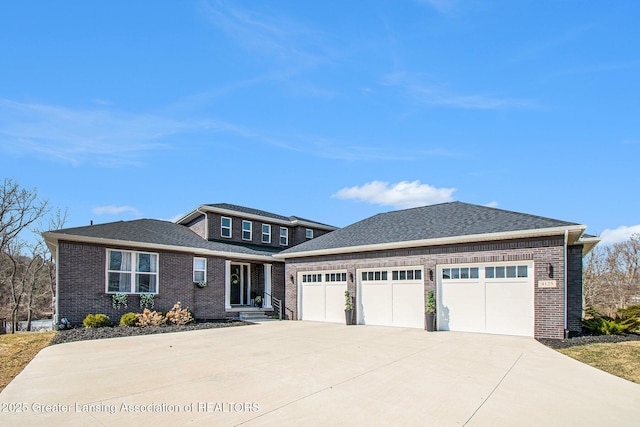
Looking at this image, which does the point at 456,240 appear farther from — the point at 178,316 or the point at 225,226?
the point at 225,226

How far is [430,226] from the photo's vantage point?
15.7 m

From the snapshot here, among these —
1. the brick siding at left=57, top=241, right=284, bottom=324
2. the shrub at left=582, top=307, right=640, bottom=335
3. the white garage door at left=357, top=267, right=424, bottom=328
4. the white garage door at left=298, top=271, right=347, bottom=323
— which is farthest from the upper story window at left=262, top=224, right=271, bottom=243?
the shrub at left=582, top=307, right=640, bottom=335

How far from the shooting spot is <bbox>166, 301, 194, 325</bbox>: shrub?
1581 cm

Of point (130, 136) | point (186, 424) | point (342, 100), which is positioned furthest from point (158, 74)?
point (186, 424)

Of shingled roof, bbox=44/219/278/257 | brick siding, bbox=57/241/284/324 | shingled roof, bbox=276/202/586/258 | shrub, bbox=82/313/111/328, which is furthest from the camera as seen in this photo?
shingled roof, bbox=44/219/278/257

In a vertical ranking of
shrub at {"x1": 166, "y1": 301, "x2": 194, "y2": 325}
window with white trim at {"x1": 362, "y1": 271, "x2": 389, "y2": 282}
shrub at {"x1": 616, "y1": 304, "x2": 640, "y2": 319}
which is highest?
window with white trim at {"x1": 362, "y1": 271, "x2": 389, "y2": 282}

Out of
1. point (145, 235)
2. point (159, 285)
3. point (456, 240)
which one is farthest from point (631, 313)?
point (145, 235)

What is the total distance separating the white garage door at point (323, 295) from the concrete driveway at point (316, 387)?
673 cm

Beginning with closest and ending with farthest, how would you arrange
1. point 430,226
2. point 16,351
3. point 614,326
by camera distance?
point 16,351 → point 614,326 → point 430,226

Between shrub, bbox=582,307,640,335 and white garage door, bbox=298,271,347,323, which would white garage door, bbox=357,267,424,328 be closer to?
white garage door, bbox=298,271,347,323

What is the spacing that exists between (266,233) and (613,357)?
62.8 ft

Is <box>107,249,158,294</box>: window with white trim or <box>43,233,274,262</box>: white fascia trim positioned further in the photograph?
<box>107,249,158,294</box>: window with white trim

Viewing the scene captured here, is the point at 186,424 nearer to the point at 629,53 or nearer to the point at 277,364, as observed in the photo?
the point at 277,364

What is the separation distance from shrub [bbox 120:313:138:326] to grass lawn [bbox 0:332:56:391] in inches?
94.3
